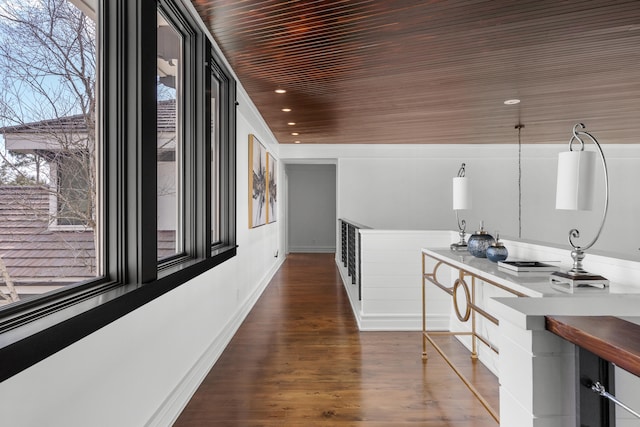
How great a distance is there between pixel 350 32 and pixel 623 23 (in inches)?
75.9

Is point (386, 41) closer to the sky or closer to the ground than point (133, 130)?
closer to the sky

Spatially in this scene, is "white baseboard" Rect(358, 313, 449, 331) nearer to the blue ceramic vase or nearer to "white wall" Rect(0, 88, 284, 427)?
"white wall" Rect(0, 88, 284, 427)

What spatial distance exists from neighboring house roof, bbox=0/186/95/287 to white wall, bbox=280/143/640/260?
641 centimetres

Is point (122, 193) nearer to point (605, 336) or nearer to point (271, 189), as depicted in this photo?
point (605, 336)

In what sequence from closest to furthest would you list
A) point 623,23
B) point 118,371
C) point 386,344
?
point 118,371
point 623,23
point 386,344

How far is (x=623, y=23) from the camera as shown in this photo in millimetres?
2527

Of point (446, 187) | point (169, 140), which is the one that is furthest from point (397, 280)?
point (446, 187)

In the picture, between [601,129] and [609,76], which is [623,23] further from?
[601,129]

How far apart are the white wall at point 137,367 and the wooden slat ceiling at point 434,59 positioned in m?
1.87

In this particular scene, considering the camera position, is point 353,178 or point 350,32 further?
point 353,178

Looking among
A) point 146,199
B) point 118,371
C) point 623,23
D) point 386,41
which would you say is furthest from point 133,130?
point 623,23

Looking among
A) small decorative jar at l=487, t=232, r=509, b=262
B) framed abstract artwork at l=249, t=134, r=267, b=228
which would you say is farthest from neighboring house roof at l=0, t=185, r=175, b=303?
framed abstract artwork at l=249, t=134, r=267, b=228

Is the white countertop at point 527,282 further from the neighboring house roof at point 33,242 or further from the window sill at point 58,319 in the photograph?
the neighboring house roof at point 33,242

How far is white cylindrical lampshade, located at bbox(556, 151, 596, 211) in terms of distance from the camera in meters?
1.59
